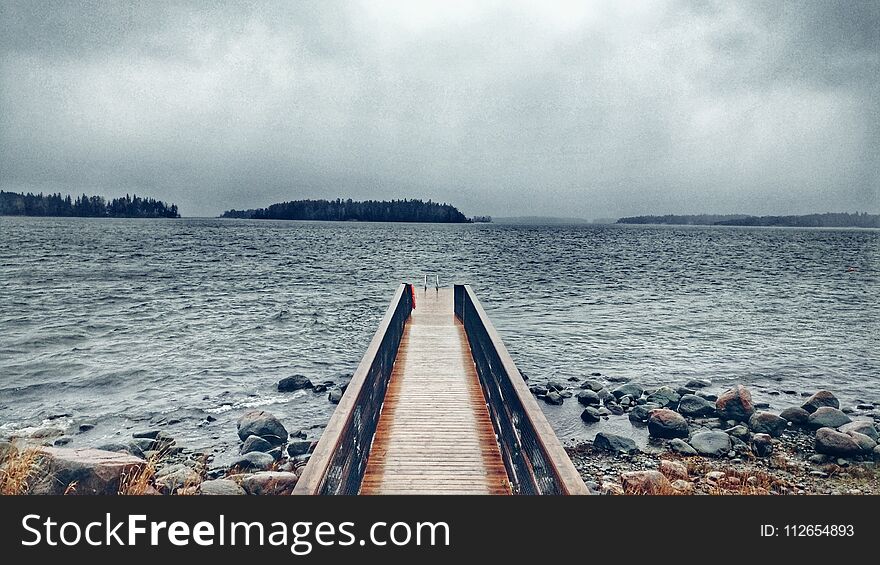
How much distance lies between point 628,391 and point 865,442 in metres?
5.38

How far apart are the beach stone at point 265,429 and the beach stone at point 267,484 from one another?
2.86 meters

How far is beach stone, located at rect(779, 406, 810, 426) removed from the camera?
12414 mm

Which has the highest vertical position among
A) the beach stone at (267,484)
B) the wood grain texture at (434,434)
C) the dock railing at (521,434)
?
the dock railing at (521,434)

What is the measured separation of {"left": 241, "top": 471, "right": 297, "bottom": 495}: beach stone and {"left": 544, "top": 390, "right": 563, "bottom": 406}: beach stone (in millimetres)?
→ 7888

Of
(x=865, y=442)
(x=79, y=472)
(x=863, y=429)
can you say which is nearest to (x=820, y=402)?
(x=863, y=429)

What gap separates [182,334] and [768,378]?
2345cm

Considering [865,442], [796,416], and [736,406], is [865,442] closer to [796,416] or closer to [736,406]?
[796,416]

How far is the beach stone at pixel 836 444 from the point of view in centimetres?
1062

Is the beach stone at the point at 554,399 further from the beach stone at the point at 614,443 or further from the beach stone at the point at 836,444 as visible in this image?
the beach stone at the point at 836,444

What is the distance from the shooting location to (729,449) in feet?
35.7

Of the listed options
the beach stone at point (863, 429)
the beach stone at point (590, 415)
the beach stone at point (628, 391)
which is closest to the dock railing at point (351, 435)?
the beach stone at point (590, 415)

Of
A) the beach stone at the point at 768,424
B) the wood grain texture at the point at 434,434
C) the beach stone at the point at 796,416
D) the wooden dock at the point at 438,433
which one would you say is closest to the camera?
the wooden dock at the point at 438,433
